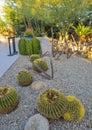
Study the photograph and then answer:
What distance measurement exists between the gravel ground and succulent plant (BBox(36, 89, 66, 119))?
0.19 metres

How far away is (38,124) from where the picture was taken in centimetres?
247

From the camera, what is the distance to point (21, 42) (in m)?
6.97

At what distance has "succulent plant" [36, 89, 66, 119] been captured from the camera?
102 inches

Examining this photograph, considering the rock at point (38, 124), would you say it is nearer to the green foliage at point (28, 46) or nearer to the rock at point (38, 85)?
the rock at point (38, 85)

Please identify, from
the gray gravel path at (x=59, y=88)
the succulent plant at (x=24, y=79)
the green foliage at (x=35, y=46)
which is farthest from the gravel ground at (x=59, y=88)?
the green foliage at (x=35, y=46)

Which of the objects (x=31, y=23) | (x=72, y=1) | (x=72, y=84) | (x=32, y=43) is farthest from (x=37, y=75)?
(x=31, y=23)

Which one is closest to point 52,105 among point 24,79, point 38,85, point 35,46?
point 38,85

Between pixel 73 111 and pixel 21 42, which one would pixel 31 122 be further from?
pixel 21 42

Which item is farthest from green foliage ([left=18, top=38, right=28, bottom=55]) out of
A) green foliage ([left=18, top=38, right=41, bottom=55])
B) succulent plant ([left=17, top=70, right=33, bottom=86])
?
succulent plant ([left=17, top=70, right=33, bottom=86])

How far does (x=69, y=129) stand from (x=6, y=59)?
3.72 m

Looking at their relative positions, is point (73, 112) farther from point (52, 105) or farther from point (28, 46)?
point (28, 46)

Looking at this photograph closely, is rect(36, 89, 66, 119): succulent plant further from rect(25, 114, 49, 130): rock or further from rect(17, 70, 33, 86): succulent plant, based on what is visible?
rect(17, 70, 33, 86): succulent plant

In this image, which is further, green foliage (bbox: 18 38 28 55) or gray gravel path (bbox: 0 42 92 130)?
green foliage (bbox: 18 38 28 55)

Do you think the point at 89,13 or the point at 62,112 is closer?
the point at 62,112
